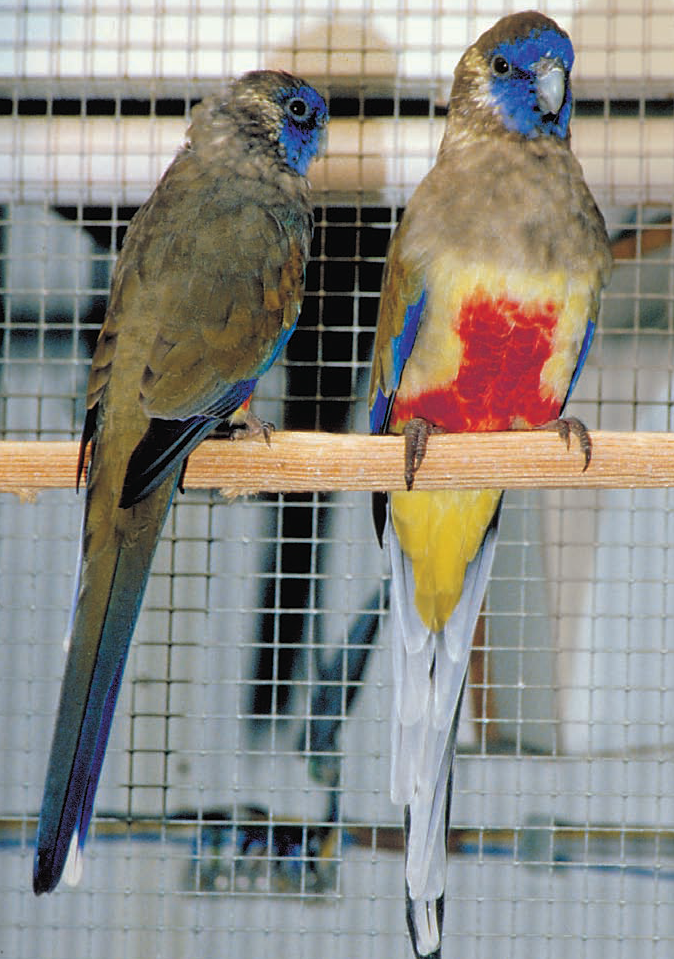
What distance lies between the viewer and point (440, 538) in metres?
1.32

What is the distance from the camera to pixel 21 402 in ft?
5.84

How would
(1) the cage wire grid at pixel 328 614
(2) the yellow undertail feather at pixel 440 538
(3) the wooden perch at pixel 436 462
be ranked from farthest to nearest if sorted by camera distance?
(1) the cage wire grid at pixel 328 614 → (2) the yellow undertail feather at pixel 440 538 → (3) the wooden perch at pixel 436 462

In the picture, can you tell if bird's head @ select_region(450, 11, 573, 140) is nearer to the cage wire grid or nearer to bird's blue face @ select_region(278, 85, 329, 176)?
bird's blue face @ select_region(278, 85, 329, 176)

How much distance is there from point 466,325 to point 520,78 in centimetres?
30

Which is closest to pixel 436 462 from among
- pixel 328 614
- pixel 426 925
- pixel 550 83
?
pixel 550 83

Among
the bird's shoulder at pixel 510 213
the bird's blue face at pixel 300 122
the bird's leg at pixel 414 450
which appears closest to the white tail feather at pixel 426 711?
the bird's leg at pixel 414 450

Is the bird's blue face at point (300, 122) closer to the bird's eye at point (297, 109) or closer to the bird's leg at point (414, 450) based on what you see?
the bird's eye at point (297, 109)

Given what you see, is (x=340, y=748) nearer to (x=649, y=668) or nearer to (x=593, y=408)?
(x=649, y=668)

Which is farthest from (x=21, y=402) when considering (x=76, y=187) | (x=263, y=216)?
(x=263, y=216)

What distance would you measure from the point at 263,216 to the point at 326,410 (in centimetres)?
64

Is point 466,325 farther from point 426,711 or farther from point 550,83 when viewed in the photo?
point 426,711

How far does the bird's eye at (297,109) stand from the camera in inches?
49.2

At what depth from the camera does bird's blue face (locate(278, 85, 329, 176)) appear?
125 centimetres

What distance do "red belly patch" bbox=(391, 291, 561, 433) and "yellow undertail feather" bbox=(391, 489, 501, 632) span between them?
11 cm
